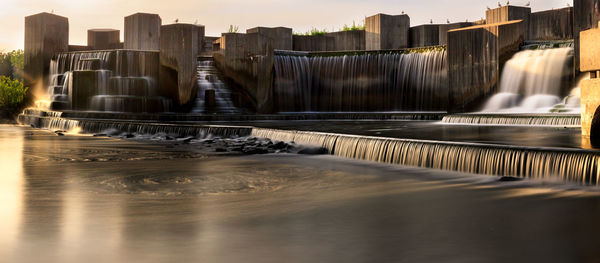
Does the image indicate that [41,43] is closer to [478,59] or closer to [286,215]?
[478,59]

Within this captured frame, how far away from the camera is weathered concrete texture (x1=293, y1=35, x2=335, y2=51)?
2852 cm

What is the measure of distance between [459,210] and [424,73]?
15.0 metres

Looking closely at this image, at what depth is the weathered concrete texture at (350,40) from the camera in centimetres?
2852

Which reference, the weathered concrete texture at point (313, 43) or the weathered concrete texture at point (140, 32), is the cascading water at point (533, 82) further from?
the weathered concrete texture at point (140, 32)

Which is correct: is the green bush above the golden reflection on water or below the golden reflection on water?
above

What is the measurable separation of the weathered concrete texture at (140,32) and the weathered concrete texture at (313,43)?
6.48m

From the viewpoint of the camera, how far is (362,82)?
2103 cm

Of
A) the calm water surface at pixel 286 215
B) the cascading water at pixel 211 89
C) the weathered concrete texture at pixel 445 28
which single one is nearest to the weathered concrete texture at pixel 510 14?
the weathered concrete texture at pixel 445 28

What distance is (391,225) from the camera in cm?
489

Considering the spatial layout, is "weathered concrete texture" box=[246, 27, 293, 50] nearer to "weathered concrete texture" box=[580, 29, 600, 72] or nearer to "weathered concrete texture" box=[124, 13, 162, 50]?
"weathered concrete texture" box=[124, 13, 162, 50]

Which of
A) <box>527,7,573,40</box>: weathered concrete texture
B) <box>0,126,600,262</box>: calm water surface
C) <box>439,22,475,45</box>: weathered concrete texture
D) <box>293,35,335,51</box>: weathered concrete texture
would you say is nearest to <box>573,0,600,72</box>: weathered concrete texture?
<box>527,7,573,40</box>: weathered concrete texture

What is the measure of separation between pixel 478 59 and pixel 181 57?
28.5 ft

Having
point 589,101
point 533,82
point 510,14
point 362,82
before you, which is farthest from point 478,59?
point 589,101

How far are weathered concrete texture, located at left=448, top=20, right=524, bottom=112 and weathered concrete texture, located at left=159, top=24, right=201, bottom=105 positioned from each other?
25.0 feet
